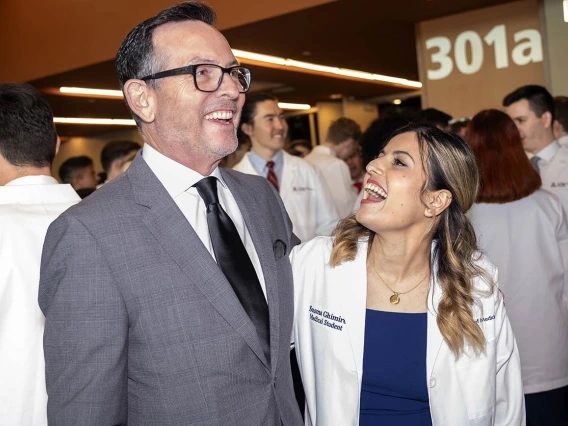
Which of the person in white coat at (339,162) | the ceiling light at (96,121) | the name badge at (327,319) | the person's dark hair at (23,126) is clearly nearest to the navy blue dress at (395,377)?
the name badge at (327,319)

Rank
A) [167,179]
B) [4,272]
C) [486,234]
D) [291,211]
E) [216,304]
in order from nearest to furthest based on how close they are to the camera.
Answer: [216,304]
[167,179]
[4,272]
[486,234]
[291,211]

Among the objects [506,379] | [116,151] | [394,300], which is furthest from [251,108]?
[506,379]

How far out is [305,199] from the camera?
4430 mm

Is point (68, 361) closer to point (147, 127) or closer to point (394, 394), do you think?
point (147, 127)

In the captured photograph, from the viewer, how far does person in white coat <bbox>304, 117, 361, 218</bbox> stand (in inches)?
215

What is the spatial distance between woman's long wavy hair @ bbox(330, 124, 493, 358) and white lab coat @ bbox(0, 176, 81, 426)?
970mm

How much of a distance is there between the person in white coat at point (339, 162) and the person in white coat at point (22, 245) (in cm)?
344

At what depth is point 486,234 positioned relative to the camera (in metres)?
2.96

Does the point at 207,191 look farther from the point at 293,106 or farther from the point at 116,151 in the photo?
the point at 293,106

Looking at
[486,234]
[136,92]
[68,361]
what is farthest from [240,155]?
[68,361]

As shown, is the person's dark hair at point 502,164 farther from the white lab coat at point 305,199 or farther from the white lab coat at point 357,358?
the white lab coat at point 305,199

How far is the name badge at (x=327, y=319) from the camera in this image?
1977 millimetres

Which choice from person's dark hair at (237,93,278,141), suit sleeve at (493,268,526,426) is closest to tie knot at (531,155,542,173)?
person's dark hair at (237,93,278,141)

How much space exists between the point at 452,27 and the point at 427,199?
5.77 m
